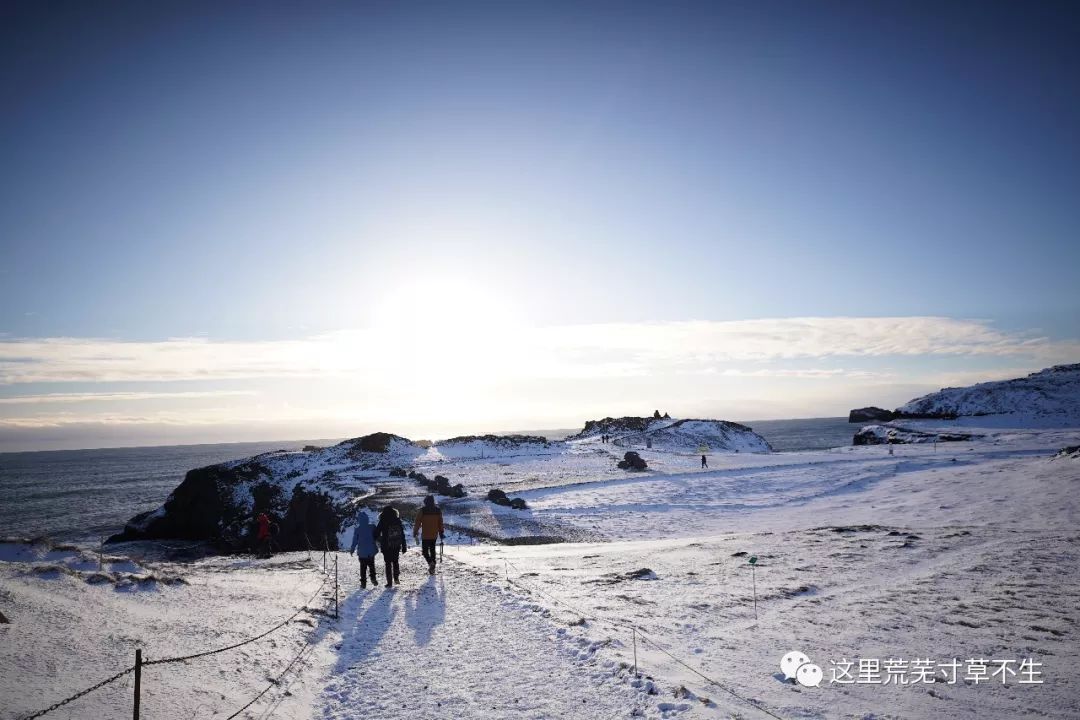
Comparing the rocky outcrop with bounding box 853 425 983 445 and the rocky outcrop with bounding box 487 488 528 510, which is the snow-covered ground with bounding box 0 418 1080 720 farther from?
the rocky outcrop with bounding box 853 425 983 445

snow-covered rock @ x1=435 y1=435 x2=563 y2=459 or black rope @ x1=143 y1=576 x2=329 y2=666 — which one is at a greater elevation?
black rope @ x1=143 y1=576 x2=329 y2=666

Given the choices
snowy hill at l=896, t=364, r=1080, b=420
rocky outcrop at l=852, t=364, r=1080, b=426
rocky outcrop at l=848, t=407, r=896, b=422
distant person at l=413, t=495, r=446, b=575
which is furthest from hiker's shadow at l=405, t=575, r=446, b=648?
rocky outcrop at l=848, t=407, r=896, b=422

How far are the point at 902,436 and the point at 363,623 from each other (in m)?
76.2

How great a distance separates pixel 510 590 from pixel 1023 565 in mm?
13956

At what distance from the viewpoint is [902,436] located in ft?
217

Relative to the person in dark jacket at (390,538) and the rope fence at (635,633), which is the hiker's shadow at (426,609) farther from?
the rope fence at (635,633)

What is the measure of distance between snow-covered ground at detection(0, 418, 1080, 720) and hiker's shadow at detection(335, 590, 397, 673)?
8cm

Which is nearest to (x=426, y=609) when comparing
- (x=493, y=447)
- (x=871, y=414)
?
(x=493, y=447)

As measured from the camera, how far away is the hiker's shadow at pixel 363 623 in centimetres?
894

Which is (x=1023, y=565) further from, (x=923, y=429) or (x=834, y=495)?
(x=923, y=429)

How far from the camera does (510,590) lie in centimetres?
1278

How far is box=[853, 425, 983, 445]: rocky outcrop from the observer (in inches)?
2430

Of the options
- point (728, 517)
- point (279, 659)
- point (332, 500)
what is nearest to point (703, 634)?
point (279, 659)

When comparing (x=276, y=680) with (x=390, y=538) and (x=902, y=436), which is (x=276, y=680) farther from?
(x=902, y=436)
